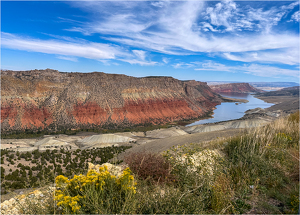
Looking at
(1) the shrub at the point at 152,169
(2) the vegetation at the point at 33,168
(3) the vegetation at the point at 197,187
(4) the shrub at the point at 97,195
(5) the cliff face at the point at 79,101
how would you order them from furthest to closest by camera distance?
(5) the cliff face at the point at 79,101
(2) the vegetation at the point at 33,168
(1) the shrub at the point at 152,169
(3) the vegetation at the point at 197,187
(4) the shrub at the point at 97,195

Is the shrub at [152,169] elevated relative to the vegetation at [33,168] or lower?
elevated

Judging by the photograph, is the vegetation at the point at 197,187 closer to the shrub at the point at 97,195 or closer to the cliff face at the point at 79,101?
the shrub at the point at 97,195

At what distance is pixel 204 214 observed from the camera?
276cm

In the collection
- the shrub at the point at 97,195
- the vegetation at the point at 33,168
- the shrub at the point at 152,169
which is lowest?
the vegetation at the point at 33,168

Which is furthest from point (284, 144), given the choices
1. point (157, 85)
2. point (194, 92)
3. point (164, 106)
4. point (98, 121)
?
point (194, 92)

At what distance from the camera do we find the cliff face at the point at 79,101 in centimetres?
4906

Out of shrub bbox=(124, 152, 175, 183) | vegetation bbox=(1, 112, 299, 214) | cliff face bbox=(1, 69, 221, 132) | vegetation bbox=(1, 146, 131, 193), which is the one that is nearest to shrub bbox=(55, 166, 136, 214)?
vegetation bbox=(1, 112, 299, 214)

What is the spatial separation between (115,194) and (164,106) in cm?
7339

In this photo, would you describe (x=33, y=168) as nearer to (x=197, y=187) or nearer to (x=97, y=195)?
(x=97, y=195)

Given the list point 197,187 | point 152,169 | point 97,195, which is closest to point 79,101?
point 152,169

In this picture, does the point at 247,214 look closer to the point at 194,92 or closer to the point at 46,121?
the point at 46,121

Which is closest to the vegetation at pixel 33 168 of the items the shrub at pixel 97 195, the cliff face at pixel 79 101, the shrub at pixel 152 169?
the shrub at pixel 152 169

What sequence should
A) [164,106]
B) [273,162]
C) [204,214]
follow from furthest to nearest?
[164,106], [273,162], [204,214]

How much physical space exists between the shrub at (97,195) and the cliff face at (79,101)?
179ft
